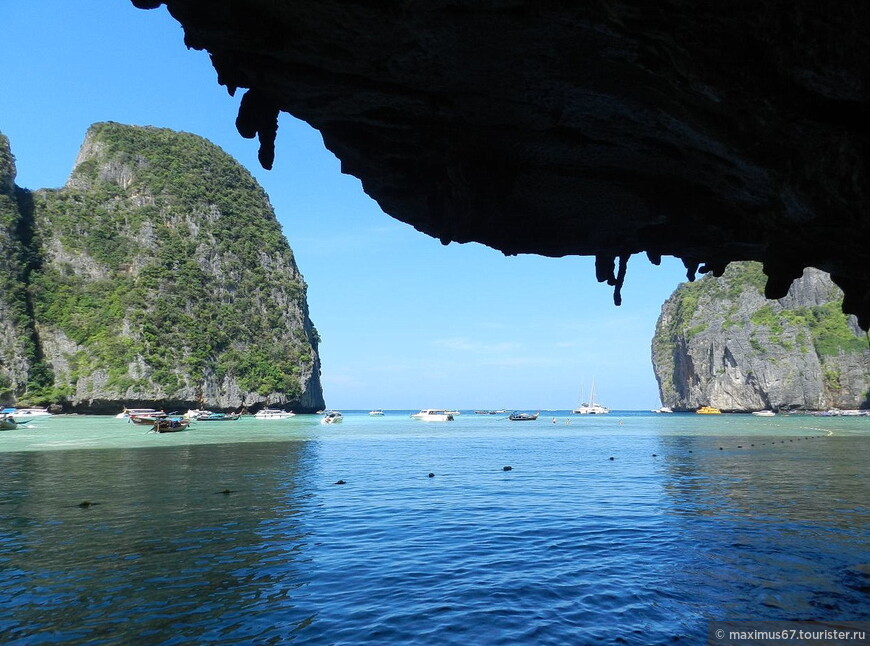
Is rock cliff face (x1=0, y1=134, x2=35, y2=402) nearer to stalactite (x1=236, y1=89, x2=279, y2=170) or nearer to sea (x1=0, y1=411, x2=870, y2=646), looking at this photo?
sea (x1=0, y1=411, x2=870, y2=646)

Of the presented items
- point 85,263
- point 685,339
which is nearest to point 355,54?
point 85,263

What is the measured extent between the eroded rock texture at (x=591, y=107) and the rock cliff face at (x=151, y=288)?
121540 millimetres

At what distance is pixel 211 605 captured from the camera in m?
10.1

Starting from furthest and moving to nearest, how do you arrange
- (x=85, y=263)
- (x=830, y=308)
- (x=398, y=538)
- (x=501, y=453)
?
(x=830, y=308) → (x=85, y=263) → (x=501, y=453) → (x=398, y=538)

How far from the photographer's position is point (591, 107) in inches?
383

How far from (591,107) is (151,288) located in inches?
5426

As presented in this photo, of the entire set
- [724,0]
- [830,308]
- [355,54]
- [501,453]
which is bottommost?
[501,453]

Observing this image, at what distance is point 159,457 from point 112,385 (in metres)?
A: 89.3

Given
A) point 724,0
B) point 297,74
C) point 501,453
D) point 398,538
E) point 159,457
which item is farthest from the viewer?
point 501,453

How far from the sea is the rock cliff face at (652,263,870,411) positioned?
149 metres

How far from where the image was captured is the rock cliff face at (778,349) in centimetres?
15488

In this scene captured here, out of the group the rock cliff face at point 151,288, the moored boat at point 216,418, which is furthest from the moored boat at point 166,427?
the rock cliff face at point 151,288

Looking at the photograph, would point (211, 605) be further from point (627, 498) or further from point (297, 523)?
point (627, 498)

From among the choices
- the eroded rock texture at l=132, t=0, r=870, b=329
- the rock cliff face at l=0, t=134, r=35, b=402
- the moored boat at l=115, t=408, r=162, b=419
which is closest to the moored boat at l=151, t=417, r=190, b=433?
the moored boat at l=115, t=408, r=162, b=419
